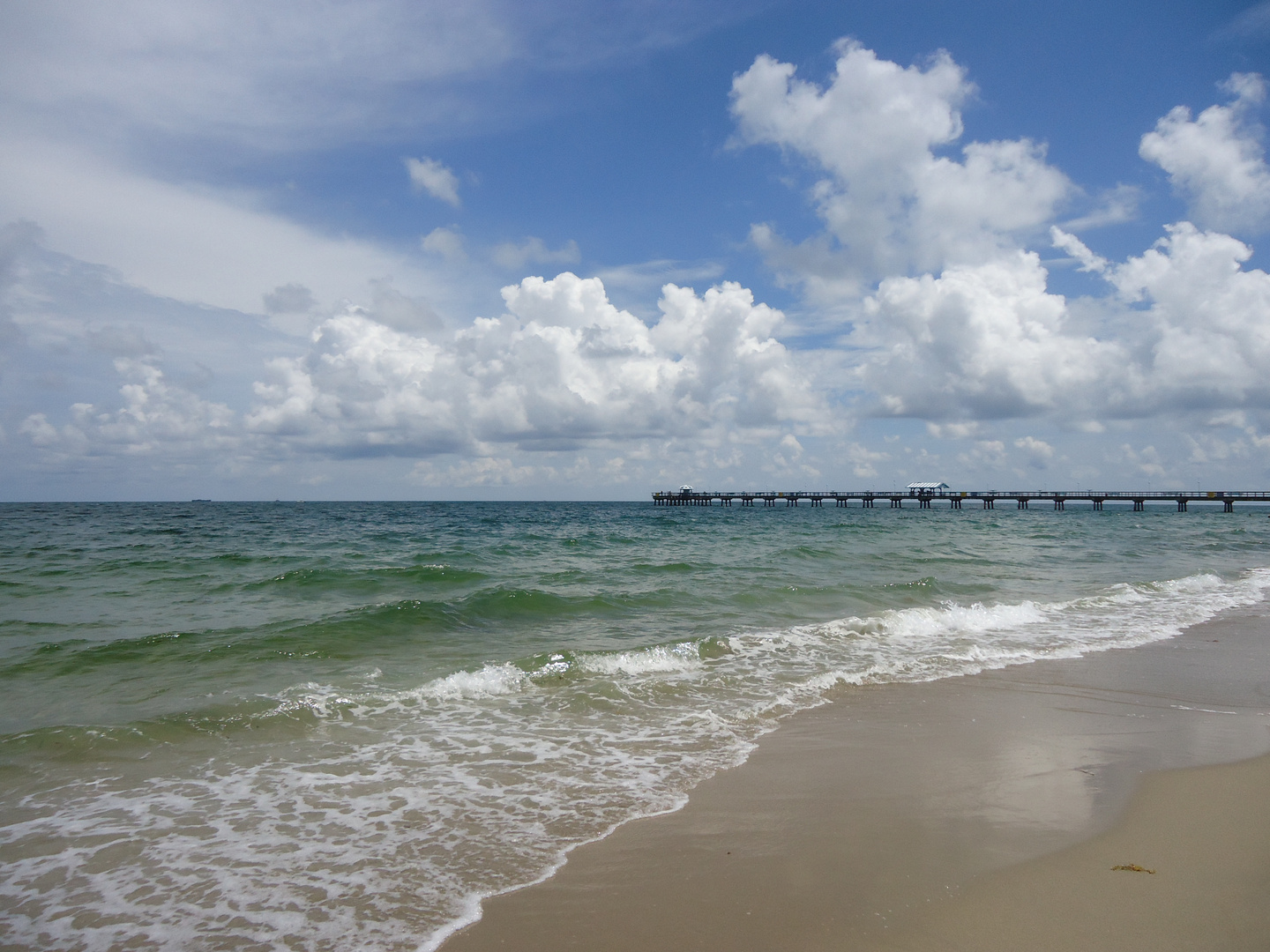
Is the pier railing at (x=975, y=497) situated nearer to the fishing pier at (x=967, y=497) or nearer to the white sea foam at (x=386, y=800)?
the fishing pier at (x=967, y=497)

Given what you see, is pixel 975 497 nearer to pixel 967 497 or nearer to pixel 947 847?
pixel 967 497

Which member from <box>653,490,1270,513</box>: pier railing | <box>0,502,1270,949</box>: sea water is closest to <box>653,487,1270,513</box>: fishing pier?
<box>653,490,1270,513</box>: pier railing

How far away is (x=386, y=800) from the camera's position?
5406mm

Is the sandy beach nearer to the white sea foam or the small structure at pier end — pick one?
the white sea foam

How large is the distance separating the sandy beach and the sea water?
0.45 meters

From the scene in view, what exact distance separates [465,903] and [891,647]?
29.7ft

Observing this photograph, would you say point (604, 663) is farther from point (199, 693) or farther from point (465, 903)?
point (465, 903)

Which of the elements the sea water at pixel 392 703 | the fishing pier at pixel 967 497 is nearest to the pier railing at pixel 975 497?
the fishing pier at pixel 967 497

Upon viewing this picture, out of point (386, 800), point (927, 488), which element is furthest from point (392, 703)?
point (927, 488)

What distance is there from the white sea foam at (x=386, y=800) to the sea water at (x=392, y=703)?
2 centimetres

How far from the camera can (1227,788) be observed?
545 cm

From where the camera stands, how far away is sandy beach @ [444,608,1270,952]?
3584 millimetres

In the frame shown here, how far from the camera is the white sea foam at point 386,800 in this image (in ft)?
12.9

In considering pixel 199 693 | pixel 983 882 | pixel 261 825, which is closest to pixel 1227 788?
pixel 983 882
